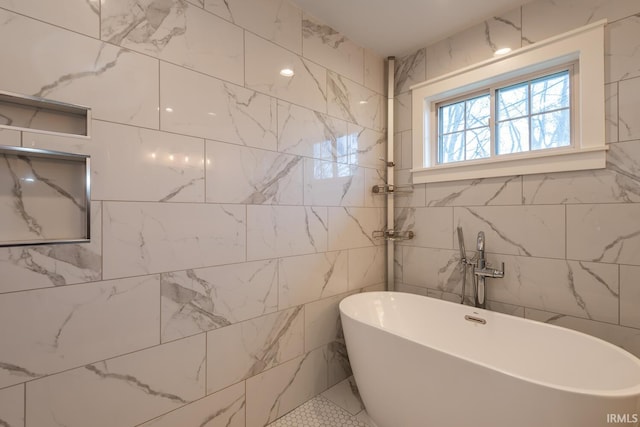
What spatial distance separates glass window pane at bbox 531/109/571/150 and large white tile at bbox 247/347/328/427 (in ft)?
6.75

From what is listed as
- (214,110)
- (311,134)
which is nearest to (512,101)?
(311,134)

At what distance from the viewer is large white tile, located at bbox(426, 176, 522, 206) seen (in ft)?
6.48

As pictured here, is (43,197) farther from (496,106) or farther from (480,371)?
(496,106)

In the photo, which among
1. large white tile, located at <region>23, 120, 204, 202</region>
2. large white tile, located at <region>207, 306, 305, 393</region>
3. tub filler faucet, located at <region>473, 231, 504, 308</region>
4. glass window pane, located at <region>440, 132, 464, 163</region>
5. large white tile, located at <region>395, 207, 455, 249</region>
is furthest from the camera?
glass window pane, located at <region>440, 132, 464, 163</region>

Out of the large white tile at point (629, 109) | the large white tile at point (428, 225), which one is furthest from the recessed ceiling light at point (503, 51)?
the large white tile at point (428, 225)

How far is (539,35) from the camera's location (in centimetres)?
187

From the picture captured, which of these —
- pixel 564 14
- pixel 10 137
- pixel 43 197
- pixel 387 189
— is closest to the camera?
pixel 10 137

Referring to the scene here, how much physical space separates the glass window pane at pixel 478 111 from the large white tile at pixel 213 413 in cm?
244

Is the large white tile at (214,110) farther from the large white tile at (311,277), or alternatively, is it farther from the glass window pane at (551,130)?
Result: the glass window pane at (551,130)

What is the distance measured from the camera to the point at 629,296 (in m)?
1.58

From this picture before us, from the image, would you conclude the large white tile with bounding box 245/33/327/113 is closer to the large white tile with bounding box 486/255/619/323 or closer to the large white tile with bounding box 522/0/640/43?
the large white tile with bounding box 522/0/640/43

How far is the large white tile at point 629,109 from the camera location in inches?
61.5

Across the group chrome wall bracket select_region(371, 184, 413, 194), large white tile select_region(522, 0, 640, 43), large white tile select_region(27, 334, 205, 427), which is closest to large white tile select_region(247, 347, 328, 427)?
large white tile select_region(27, 334, 205, 427)

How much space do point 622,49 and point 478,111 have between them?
2.66ft
